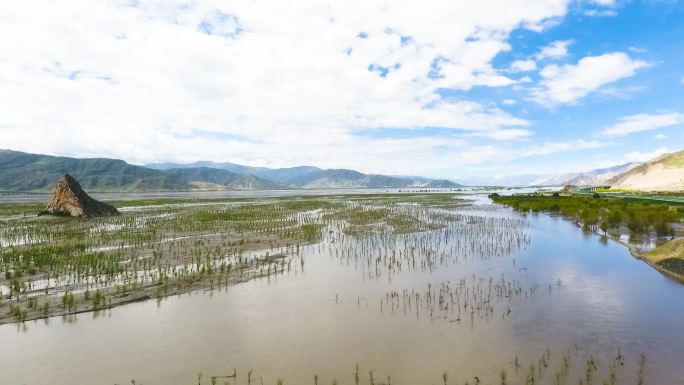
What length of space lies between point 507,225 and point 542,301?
23.8 metres

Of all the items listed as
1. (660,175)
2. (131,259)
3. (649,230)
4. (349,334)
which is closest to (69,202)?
(131,259)

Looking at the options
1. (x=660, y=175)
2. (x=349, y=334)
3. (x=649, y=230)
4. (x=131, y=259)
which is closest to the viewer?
(x=349, y=334)

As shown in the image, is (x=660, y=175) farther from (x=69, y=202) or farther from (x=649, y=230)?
(x=69, y=202)

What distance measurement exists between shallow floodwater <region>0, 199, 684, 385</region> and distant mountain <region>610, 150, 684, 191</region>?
3582 inches

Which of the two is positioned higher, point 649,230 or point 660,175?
point 660,175

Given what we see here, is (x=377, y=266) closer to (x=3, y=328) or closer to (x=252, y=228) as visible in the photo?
(x=3, y=328)

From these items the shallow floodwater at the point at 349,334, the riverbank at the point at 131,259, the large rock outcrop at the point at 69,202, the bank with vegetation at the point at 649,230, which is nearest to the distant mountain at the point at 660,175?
the bank with vegetation at the point at 649,230

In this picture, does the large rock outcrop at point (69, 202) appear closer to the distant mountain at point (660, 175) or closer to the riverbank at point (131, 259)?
the riverbank at point (131, 259)

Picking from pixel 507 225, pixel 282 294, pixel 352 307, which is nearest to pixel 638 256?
pixel 507 225

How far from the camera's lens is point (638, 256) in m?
20.7

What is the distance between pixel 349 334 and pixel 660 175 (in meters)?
119

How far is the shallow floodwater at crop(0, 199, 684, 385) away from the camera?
8781 mm

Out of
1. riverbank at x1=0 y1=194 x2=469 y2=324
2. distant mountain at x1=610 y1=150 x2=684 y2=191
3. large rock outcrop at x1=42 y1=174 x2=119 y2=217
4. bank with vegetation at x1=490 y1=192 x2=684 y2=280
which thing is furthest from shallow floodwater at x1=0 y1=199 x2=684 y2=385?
distant mountain at x1=610 y1=150 x2=684 y2=191

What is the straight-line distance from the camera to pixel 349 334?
1075cm
